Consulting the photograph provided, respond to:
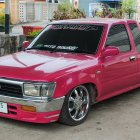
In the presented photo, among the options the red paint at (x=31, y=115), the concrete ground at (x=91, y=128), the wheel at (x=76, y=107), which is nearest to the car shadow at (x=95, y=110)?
the concrete ground at (x=91, y=128)

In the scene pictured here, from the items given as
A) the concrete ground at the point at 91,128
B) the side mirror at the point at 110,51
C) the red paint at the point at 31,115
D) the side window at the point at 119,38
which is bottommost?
the concrete ground at the point at 91,128

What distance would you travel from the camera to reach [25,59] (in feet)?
21.4

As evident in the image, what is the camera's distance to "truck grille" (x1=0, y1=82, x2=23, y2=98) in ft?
18.8

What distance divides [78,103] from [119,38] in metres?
1.81

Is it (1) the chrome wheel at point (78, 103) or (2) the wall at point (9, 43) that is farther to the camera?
(2) the wall at point (9, 43)

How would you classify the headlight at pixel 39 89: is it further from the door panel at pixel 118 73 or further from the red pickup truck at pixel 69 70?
the door panel at pixel 118 73

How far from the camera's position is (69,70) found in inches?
234

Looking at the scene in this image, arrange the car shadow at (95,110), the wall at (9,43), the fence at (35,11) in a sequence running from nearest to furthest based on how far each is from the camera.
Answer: the car shadow at (95,110) < the wall at (9,43) < the fence at (35,11)

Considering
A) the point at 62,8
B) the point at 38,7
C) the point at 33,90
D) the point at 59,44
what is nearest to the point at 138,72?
the point at 59,44

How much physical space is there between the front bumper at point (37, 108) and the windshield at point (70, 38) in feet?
4.64

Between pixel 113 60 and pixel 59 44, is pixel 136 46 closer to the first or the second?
pixel 113 60

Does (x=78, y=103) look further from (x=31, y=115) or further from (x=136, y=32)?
(x=136, y=32)

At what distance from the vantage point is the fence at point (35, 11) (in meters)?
33.6

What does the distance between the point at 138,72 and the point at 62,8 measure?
34.0 ft
